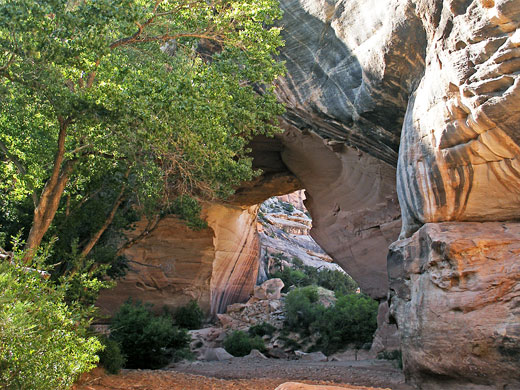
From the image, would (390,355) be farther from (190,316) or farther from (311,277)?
(311,277)

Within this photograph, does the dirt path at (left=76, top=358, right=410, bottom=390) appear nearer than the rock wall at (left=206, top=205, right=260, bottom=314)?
Yes

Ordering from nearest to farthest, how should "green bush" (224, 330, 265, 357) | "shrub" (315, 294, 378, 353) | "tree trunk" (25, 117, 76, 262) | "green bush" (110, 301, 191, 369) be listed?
"tree trunk" (25, 117, 76, 262) < "green bush" (110, 301, 191, 369) < "green bush" (224, 330, 265, 357) < "shrub" (315, 294, 378, 353)

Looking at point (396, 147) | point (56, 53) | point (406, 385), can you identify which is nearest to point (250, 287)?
point (396, 147)

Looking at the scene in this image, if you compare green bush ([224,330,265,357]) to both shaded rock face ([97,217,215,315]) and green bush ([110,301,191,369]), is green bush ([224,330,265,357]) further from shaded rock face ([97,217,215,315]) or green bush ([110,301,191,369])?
shaded rock face ([97,217,215,315])

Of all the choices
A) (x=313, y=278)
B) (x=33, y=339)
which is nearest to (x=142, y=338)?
(x=33, y=339)

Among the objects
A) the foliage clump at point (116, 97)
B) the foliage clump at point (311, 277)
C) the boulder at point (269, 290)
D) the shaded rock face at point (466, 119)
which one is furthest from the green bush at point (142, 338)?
the foliage clump at point (311, 277)

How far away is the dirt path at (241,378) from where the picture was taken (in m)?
7.43

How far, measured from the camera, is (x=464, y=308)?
6941mm

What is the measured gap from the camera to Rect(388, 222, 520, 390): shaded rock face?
6.53 m

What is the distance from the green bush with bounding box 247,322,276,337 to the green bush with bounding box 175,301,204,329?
7.02 feet

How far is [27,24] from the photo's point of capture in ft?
21.5

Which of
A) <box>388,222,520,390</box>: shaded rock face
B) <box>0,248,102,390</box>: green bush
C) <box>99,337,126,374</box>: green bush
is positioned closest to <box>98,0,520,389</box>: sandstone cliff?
<box>388,222,520,390</box>: shaded rock face

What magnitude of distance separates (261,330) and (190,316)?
2.89 meters

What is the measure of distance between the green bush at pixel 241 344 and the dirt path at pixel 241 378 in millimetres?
3686
